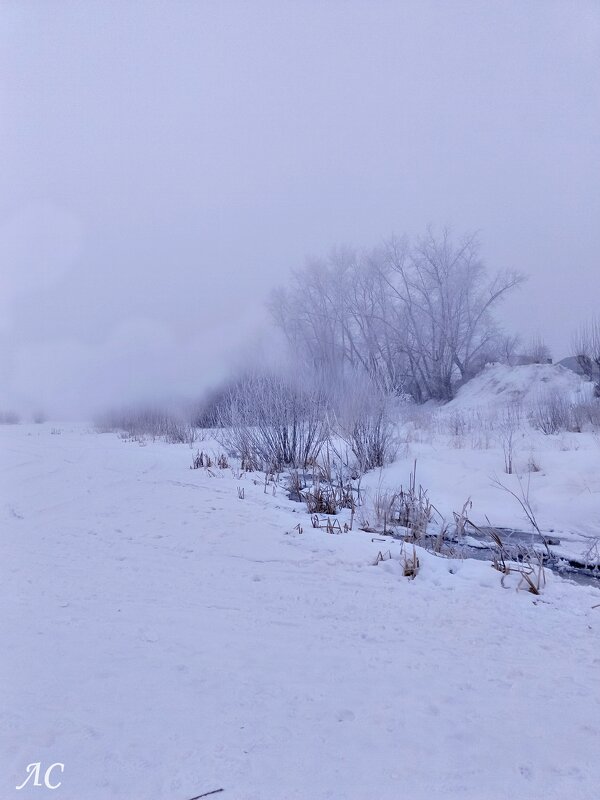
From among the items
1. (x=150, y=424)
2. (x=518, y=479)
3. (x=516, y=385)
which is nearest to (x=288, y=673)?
(x=518, y=479)

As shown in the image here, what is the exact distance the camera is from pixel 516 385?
70.1 ft

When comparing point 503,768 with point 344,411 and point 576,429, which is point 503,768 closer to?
point 344,411

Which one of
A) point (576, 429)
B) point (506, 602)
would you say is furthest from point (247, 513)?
point (576, 429)

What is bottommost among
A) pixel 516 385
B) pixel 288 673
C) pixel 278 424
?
pixel 288 673

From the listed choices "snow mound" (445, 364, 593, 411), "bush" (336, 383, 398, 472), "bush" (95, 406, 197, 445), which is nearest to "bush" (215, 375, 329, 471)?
"bush" (336, 383, 398, 472)

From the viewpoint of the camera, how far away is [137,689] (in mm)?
2006

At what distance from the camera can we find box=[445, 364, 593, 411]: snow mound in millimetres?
20188

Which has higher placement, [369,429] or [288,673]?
[369,429]

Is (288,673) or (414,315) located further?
(414,315)

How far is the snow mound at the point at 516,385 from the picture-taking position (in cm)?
2019

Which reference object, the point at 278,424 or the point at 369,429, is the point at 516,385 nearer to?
the point at 369,429

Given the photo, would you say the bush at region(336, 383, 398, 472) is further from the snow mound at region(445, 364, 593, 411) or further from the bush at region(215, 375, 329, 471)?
the snow mound at region(445, 364, 593, 411)

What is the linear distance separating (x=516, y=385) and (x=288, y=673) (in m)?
21.7

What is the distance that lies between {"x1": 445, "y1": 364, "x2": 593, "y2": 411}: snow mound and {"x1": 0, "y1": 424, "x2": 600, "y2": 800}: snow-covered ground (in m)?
17.7
